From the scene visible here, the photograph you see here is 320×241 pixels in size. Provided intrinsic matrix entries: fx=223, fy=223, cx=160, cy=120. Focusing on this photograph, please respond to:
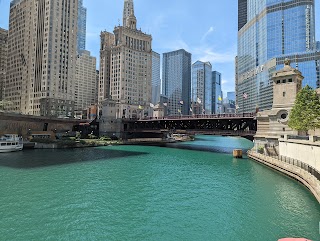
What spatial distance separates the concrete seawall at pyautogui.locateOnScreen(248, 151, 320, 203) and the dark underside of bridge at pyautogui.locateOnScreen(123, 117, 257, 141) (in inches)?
737

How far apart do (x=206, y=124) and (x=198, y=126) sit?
3558 millimetres

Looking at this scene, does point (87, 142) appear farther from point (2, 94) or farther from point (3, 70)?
point (3, 70)

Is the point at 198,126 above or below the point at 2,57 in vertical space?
below

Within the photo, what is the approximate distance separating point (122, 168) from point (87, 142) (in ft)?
164

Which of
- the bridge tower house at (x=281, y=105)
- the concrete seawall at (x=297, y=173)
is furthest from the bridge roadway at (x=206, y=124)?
the concrete seawall at (x=297, y=173)

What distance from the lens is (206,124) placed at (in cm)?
9200

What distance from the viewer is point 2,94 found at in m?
181

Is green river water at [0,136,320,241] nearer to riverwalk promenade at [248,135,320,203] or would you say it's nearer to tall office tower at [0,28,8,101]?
riverwalk promenade at [248,135,320,203]

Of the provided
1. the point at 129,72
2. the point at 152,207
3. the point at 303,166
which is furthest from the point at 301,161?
the point at 129,72

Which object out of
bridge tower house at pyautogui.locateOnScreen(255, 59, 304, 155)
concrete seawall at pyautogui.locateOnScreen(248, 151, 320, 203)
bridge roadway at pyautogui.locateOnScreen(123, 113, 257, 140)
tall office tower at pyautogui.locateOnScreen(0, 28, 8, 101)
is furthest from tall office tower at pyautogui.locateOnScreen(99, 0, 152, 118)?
concrete seawall at pyautogui.locateOnScreen(248, 151, 320, 203)

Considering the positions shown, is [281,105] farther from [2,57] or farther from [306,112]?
[2,57]

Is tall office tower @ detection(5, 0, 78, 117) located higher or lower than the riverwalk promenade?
higher

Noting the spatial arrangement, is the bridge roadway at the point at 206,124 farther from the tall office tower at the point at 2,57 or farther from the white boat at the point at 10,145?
the tall office tower at the point at 2,57

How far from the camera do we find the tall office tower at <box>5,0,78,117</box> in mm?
141250
